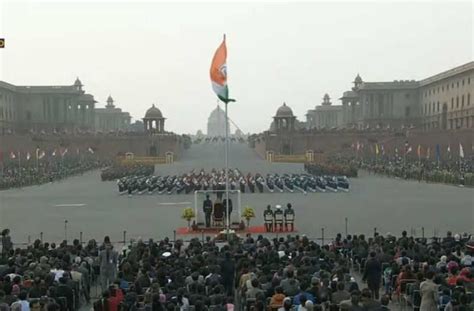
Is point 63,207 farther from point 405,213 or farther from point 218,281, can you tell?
point 218,281

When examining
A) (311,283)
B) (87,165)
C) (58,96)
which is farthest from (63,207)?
(58,96)

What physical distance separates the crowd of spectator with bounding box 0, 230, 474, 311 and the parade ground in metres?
7.22

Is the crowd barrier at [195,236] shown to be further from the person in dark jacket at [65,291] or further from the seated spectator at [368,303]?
the seated spectator at [368,303]

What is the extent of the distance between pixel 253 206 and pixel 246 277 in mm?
19396

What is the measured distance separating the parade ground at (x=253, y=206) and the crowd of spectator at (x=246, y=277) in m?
7.22

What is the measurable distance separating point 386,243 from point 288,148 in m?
64.8

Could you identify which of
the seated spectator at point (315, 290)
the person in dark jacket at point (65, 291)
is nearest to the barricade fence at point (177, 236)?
the person in dark jacket at point (65, 291)

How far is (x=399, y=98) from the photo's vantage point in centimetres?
10556

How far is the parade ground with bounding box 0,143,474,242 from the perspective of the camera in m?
24.0

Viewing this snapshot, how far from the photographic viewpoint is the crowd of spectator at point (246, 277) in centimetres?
1011

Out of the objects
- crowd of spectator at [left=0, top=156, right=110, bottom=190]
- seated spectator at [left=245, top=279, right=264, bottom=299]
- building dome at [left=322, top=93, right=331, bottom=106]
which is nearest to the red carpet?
seated spectator at [left=245, top=279, right=264, bottom=299]

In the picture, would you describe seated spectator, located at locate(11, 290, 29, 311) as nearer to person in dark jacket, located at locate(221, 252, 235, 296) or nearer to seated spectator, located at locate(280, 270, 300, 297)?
person in dark jacket, located at locate(221, 252, 235, 296)

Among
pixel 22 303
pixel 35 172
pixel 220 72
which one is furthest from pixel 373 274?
pixel 35 172

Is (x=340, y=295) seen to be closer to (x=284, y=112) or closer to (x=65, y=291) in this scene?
(x=65, y=291)
